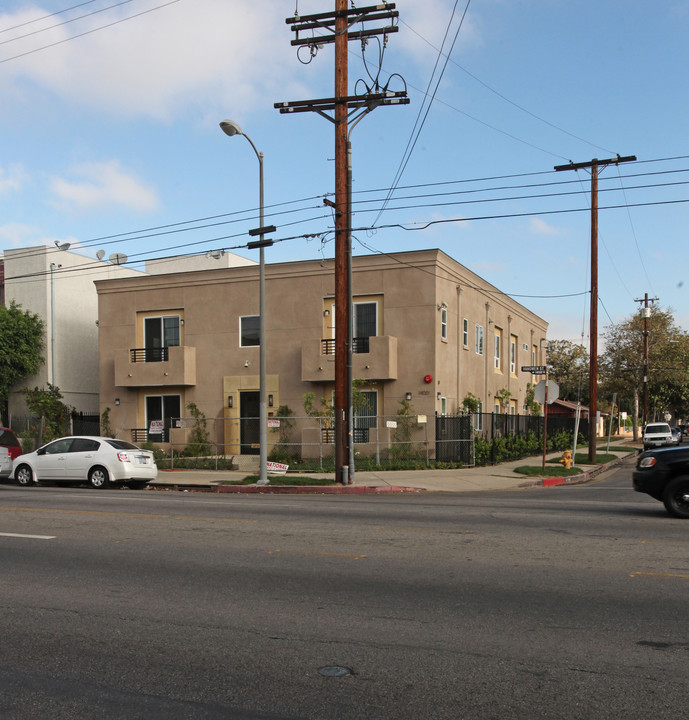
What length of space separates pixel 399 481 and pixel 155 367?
1359 cm

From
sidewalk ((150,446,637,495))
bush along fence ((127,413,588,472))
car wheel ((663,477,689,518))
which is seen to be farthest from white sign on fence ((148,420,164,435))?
car wheel ((663,477,689,518))

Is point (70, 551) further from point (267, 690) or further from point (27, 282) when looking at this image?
point (27, 282)

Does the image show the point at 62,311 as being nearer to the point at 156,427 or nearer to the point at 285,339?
the point at 156,427

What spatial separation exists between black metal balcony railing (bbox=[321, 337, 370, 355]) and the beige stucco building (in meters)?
0.04

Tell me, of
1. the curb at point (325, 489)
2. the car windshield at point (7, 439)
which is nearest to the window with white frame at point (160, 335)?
the car windshield at point (7, 439)

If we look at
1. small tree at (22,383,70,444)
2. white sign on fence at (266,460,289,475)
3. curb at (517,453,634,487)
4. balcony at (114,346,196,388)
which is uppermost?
balcony at (114,346,196,388)

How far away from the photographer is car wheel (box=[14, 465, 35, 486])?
21.5 metres

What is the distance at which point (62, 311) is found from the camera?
119 feet

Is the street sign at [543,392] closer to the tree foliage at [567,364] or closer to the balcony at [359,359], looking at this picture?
the balcony at [359,359]

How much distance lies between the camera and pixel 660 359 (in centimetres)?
6047

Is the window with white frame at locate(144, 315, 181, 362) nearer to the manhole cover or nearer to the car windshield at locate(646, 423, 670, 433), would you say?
the manhole cover

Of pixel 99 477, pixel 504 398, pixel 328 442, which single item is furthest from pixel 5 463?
pixel 504 398

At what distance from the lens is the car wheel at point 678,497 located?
42.0 ft

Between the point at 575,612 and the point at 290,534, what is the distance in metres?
5.17
